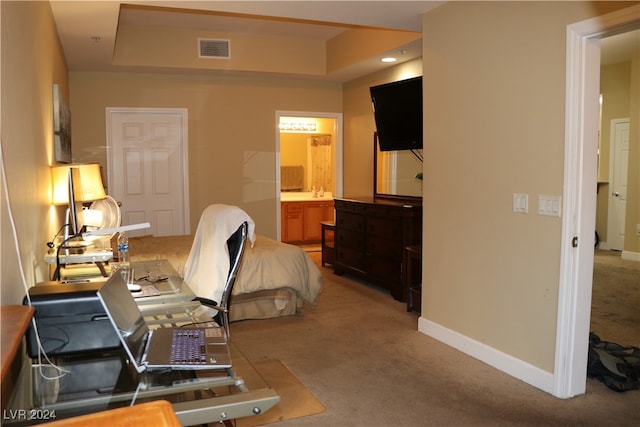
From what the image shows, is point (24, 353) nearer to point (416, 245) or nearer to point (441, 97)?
point (441, 97)

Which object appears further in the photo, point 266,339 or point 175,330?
point 266,339

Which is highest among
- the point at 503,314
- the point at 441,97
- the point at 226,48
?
the point at 226,48

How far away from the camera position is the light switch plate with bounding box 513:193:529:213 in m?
3.10

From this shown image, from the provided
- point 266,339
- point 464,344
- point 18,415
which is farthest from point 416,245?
point 18,415

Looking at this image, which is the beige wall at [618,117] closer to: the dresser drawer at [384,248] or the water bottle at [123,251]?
the dresser drawer at [384,248]

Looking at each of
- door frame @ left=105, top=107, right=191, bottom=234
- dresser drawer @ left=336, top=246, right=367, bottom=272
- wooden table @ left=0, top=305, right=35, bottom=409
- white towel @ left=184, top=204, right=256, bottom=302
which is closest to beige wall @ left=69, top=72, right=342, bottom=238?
door frame @ left=105, top=107, right=191, bottom=234

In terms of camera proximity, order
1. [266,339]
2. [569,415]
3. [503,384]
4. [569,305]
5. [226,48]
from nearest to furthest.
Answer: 1. [569,415]
2. [569,305]
3. [503,384]
4. [266,339]
5. [226,48]

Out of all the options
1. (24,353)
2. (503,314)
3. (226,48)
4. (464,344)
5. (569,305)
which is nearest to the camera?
(24,353)

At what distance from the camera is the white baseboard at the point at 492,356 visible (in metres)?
3.01

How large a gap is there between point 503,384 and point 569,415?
1.46ft

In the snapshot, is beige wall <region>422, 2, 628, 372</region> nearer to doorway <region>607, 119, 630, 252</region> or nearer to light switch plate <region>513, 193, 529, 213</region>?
light switch plate <region>513, 193, 529, 213</region>

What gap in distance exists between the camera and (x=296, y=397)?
2934 millimetres

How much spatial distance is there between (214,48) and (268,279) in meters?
3.42

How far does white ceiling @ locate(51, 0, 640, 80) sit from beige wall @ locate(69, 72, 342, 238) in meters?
0.47
